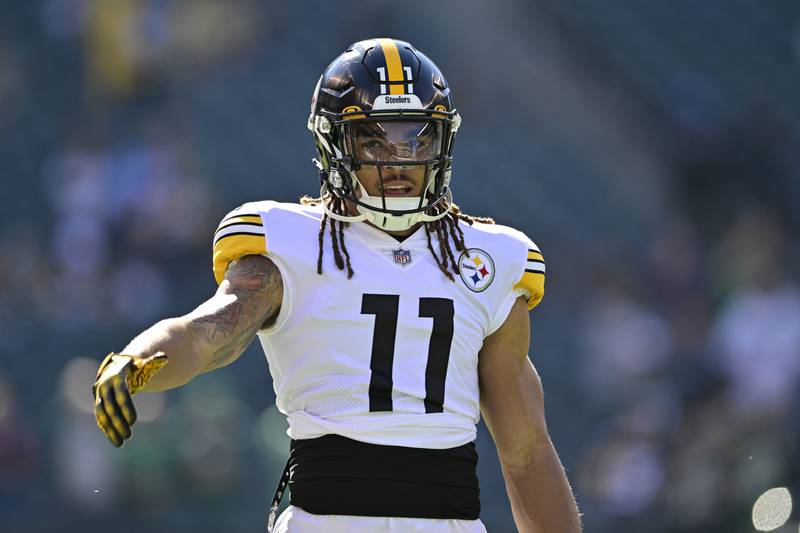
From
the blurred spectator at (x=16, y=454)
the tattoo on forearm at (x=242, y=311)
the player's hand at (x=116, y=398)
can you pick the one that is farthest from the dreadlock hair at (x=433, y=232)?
the blurred spectator at (x=16, y=454)

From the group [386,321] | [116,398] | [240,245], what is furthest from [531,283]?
[116,398]

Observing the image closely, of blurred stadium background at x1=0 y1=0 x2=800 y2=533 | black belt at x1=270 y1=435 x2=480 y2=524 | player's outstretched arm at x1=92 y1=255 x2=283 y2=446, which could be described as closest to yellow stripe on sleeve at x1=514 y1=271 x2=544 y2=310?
black belt at x1=270 y1=435 x2=480 y2=524

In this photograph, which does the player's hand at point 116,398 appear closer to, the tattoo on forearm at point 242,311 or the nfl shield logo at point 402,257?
the tattoo on forearm at point 242,311

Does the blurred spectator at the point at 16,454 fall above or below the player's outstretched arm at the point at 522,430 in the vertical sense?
below

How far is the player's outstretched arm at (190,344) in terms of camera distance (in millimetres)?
2211

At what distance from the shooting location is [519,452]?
10.2 ft

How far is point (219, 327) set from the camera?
8.75 ft

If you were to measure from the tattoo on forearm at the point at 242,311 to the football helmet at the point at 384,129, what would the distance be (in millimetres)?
254

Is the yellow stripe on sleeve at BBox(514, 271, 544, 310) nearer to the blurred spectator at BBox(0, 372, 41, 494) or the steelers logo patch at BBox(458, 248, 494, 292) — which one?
the steelers logo patch at BBox(458, 248, 494, 292)

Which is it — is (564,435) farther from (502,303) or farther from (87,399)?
(502,303)

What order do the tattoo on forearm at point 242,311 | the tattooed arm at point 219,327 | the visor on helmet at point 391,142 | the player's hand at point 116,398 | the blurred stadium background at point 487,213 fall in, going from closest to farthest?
the player's hand at point 116,398 < the tattooed arm at point 219,327 < the tattoo on forearm at point 242,311 < the visor on helmet at point 391,142 < the blurred stadium background at point 487,213

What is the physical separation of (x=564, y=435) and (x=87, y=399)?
285 cm

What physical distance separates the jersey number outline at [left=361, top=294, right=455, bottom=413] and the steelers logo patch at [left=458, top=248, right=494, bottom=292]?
0.28 feet

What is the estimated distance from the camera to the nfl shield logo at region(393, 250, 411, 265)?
299 centimetres
